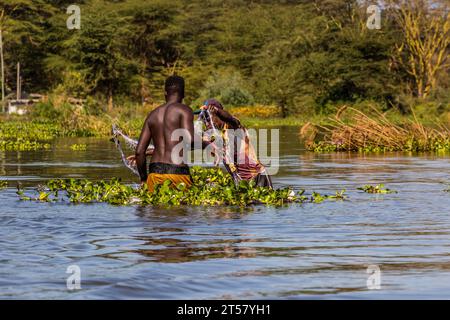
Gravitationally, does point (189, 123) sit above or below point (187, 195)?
above

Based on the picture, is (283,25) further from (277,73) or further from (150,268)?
(150,268)

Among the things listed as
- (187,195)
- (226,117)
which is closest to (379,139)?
(226,117)

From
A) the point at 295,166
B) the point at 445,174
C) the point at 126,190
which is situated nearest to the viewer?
the point at 126,190

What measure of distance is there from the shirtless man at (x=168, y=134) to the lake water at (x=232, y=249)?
51 cm

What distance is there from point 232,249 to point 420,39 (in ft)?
205

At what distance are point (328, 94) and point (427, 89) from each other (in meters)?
6.50

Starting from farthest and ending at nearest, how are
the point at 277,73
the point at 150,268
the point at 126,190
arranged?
the point at 277,73 < the point at 126,190 < the point at 150,268

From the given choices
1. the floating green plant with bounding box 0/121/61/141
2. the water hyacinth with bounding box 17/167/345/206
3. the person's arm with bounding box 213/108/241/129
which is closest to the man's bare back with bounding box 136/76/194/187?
the water hyacinth with bounding box 17/167/345/206

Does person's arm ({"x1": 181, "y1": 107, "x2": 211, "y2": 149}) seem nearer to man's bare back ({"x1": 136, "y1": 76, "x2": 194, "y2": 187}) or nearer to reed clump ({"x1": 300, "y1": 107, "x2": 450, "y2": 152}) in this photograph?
man's bare back ({"x1": 136, "y1": 76, "x2": 194, "y2": 187})

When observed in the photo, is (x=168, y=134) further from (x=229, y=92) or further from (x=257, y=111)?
(x=229, y=92)

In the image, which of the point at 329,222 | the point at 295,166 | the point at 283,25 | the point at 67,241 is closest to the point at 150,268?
the point at 67,241

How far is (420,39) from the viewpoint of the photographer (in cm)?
6981

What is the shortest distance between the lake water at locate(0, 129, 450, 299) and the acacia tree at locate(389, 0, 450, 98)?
173ft
